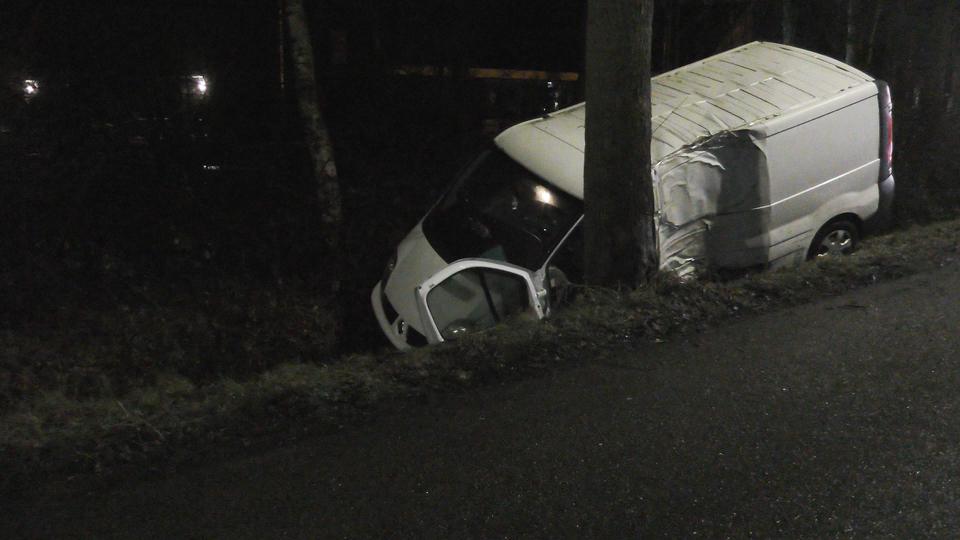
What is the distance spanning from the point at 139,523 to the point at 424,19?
874 centimetres

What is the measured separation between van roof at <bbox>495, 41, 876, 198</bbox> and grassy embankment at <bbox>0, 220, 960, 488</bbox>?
1279mm

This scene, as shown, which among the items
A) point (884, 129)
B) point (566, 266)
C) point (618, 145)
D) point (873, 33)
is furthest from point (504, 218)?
point (873, 33)

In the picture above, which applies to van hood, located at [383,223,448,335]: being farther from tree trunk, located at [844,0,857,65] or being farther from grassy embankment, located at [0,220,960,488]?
tree trunk, located at [844,0,857,65]

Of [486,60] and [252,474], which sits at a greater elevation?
[486,60]

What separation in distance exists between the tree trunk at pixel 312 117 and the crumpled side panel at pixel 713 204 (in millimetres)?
3260

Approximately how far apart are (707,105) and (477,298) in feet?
9.19

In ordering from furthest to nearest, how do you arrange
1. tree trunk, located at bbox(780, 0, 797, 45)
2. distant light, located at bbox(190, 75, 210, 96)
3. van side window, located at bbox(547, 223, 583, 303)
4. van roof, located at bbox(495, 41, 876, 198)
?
tree trunk, located at bbox(780, 0, 797, 45) → distant light, located at bbox(190, 75, 210, 96) → van roof, located at bbox(495, 41, 876, 198) → van side window, located at bbox(547, 223, 583, 303)

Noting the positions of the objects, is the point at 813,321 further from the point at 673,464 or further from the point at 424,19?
the point at 424,19

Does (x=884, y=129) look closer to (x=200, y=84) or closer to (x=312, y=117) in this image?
(x=312, y=117)

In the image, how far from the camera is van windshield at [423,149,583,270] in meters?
6.78

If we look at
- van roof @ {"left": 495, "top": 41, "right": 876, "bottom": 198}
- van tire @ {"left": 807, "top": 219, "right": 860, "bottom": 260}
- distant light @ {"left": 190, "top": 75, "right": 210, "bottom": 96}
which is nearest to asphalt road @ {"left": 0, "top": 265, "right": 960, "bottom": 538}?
van roof @ {"left": 495, "top": 41, "right": 876, "bottom": 198}

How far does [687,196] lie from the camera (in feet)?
23.2

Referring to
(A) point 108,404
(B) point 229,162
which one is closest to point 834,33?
(B) point 229,162

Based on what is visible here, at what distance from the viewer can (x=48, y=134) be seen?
8727 mm
